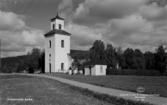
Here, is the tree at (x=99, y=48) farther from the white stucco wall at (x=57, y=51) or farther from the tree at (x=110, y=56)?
the white stucco wall at (x=57, y=51)

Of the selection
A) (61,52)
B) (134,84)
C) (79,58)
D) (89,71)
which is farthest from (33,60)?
(134,84)

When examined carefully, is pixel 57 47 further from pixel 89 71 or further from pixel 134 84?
pixel 134 84

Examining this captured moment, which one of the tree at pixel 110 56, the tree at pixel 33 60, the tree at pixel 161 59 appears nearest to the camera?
the tree at pixel 33 60

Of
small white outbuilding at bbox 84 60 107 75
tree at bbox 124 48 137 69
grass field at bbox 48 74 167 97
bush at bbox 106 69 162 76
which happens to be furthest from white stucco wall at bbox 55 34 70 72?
tree at bbox 124 48 137 69

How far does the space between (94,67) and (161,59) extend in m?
28.7

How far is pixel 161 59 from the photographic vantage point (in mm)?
61469

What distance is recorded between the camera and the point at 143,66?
6494cm

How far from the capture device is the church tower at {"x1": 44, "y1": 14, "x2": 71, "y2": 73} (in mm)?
45188

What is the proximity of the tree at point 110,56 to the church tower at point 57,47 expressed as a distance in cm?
1478

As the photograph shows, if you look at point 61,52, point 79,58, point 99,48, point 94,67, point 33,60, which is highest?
point 99,48

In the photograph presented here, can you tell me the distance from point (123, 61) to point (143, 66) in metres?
8.83

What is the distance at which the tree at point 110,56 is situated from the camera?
56562 millimetres

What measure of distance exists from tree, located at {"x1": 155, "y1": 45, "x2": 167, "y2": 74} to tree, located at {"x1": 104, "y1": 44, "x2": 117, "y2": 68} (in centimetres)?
1530

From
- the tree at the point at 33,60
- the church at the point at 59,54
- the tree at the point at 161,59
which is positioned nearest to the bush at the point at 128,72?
the church at the point at 59,54
